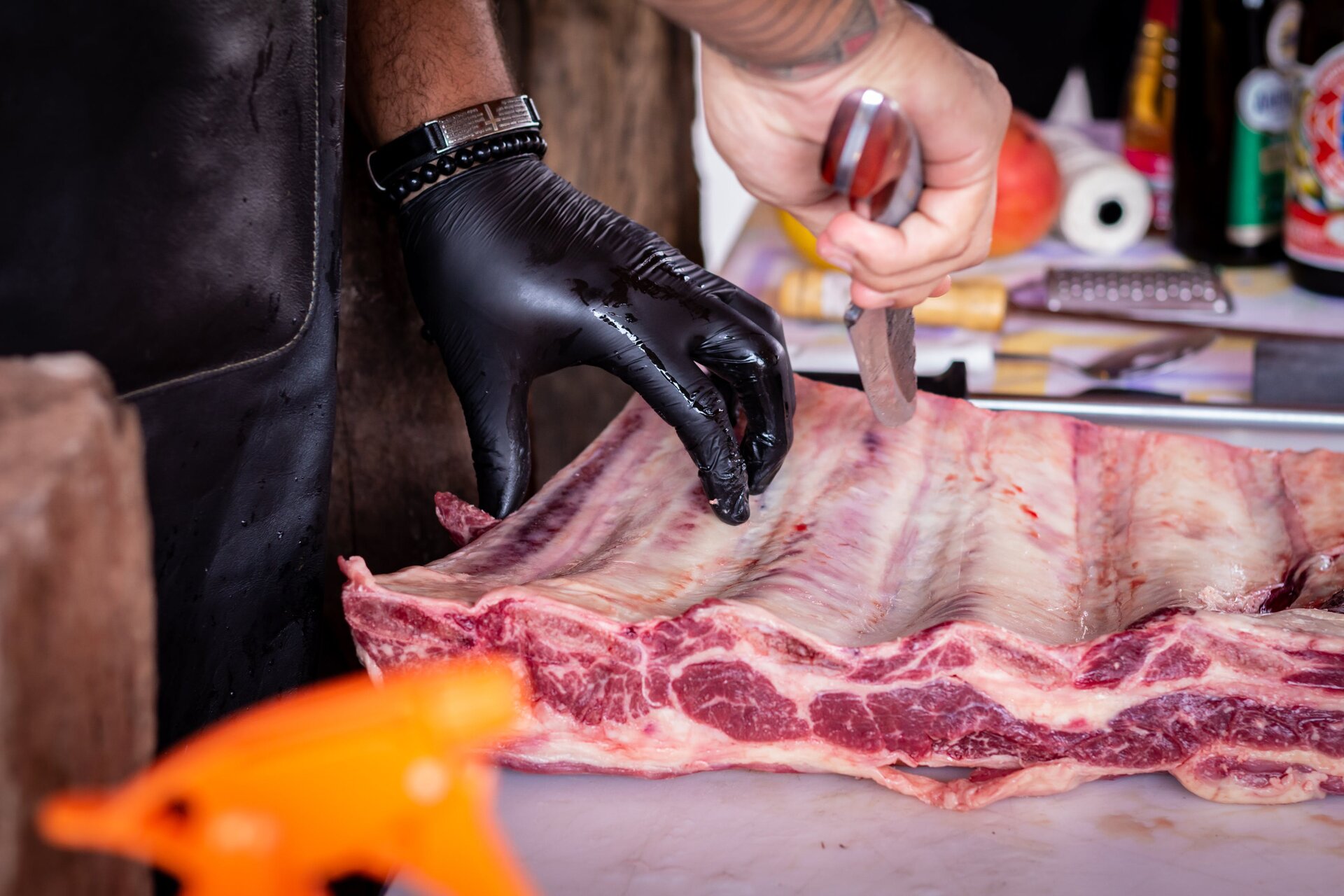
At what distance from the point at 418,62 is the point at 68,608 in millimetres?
1127

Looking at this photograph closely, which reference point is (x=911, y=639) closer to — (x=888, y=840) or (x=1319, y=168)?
→ (x=888, y=840)

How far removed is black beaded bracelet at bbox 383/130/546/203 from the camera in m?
1.46

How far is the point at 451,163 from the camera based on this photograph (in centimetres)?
147

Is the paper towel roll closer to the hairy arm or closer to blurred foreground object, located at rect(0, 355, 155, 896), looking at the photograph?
the hairy arm

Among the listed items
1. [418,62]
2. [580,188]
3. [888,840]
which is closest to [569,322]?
[418,62]

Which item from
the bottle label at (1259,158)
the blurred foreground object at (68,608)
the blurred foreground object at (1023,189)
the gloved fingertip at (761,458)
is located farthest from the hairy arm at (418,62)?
the bottle label at (1259,158)

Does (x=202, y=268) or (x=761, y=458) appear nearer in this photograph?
(x=202, y=268)

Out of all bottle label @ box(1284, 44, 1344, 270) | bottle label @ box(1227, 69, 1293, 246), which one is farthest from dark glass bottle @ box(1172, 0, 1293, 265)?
bottle label @ box(1284, 44, 1344, 270)

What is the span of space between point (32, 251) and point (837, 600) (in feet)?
2.80

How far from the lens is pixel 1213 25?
8.57ft

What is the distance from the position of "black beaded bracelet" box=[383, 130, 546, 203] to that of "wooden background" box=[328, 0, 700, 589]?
259 millimetres

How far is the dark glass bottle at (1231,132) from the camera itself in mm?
2545

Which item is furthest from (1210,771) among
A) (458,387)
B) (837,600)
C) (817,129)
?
(458,387)

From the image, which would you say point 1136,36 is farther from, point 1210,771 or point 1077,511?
point 1210,771
